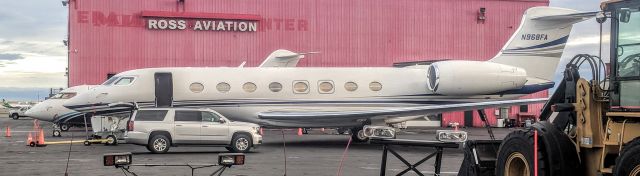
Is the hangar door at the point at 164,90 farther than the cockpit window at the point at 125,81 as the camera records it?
No

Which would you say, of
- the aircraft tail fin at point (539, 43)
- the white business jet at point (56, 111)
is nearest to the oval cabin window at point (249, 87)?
the white business jet at point (56, 111)

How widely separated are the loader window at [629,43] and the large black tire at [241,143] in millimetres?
14999

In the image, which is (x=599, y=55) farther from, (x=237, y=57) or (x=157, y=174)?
(x=237, y=57)

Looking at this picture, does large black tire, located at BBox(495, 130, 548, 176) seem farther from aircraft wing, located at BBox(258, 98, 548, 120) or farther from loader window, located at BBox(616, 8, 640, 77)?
aircraft wing, located at BBox(258, 98, 548, 120)

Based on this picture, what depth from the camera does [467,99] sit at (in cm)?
2688

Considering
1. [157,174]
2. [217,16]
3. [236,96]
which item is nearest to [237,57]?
[217,16]

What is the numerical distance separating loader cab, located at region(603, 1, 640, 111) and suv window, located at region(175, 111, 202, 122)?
1554 centimetres

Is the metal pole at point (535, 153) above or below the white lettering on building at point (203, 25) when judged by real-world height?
below

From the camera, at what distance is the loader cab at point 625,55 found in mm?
8211

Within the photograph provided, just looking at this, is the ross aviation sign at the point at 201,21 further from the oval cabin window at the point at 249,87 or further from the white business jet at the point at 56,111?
the oval cabin window at the point at 249,87

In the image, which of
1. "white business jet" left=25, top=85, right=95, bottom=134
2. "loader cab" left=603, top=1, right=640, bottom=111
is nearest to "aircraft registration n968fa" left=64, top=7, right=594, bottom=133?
"white business jet" left=25, top=85, right=95, bottom=134

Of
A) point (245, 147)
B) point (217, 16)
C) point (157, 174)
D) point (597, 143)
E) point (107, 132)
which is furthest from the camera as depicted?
point (217, 16)

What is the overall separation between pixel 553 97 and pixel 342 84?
57.3 ft

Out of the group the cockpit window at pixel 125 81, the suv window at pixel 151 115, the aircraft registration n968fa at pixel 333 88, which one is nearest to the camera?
the suv window at pixel 151 115
